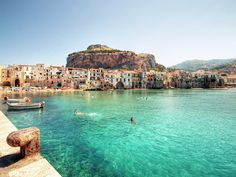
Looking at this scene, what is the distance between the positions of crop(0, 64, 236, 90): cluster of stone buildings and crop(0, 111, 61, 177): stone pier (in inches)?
3570

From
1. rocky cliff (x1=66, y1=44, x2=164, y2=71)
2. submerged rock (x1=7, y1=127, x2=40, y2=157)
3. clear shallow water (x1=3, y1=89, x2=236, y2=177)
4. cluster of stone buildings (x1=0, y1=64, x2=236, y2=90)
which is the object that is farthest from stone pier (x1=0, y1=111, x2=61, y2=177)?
rocky cliff (x1=66, y1=44, x2=164, y2=71)

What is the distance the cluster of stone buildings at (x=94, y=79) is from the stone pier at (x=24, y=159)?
3570 inches

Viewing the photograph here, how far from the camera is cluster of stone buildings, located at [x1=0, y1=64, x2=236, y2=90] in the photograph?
8644 cm

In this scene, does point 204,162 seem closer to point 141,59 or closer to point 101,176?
point 101,176

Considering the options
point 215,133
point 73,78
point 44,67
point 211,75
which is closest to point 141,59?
point 211,75

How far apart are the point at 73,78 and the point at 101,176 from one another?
308 feet

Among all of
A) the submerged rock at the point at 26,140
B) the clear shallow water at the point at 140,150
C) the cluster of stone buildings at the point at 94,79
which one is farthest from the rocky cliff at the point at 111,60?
the submerged rock at the point at 26,140

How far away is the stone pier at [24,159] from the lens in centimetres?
581

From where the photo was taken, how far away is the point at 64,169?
9297mm

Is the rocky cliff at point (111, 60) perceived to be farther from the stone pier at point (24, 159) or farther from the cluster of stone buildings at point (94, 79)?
the stone pier at point (24, 159)

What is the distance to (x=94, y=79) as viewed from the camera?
105938mm

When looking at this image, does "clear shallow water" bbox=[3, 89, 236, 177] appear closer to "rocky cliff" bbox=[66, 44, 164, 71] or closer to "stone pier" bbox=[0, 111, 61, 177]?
"stone pier" bbox=[0, 111, 61, 177]

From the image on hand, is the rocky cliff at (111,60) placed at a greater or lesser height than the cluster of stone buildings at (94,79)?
greater

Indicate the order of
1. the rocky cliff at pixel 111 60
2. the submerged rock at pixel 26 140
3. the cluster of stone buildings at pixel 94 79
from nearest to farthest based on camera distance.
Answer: the submerged rock at pixel 26 140 < the cluster of stone buildings at pixel 94 79 < the rocky cliff at pixel 111 60
